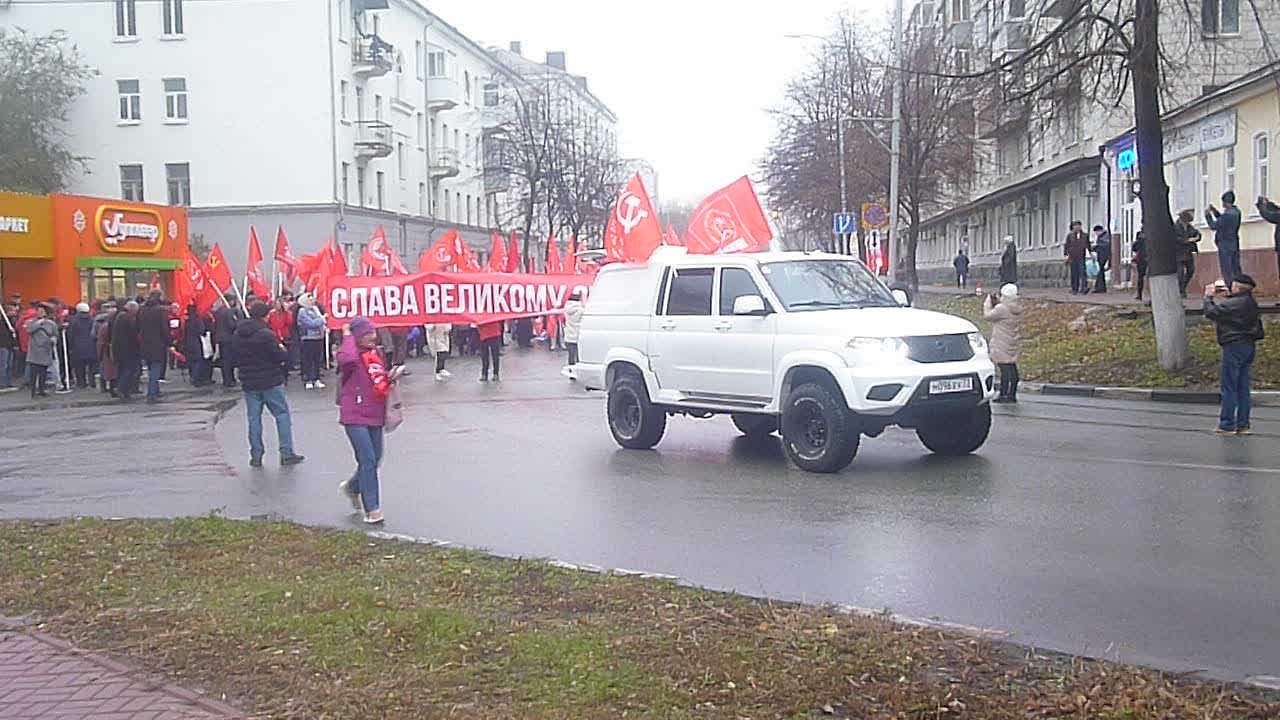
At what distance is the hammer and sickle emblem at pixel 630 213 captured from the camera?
78.1 feet

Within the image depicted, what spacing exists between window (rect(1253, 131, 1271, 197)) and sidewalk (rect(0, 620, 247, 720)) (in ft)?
87.3

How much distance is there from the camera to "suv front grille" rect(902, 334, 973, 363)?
40.5 feet

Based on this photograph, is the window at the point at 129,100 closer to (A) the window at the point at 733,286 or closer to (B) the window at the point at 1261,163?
(B) the window at the point at 1261,163

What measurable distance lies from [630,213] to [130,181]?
3648cm

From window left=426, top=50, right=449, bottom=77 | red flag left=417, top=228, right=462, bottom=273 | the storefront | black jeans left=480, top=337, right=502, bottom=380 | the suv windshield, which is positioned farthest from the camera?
window left=426, top=50, right=449, bottom=77

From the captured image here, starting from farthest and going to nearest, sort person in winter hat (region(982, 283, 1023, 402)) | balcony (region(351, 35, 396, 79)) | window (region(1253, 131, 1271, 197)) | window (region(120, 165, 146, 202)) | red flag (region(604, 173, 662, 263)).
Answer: balcony (region(351, 35, 396, 79)) → window (region(120, 165, 146, 202)) → window (region(1253, 131, 1271, 197)) → red flag (region(604, 173, 662, 263)) → person in winter hat (region(982, 283, 1023, 402))

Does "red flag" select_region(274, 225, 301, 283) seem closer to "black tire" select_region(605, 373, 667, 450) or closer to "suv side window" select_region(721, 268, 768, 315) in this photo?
"black tire" select_region(605, 373, 667, 450)

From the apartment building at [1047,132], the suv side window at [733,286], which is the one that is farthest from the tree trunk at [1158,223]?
the suv side window at [733,286]

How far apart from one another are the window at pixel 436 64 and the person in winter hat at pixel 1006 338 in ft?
171

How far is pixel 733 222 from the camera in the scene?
21.3 meters

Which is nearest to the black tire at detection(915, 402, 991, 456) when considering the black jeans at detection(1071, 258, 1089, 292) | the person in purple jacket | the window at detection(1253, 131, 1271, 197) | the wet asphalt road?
the wet asphalt road

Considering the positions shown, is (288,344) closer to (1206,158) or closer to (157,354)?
(157,354)

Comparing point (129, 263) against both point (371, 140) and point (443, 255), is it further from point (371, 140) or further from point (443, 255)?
point (371, 140)

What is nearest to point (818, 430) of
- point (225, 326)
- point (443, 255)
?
point (225, 326)
